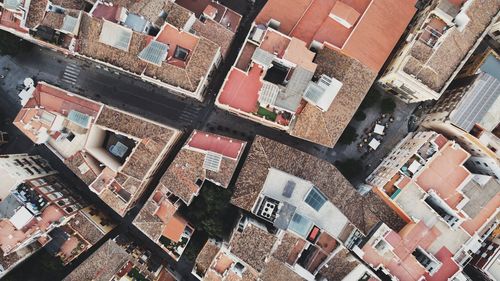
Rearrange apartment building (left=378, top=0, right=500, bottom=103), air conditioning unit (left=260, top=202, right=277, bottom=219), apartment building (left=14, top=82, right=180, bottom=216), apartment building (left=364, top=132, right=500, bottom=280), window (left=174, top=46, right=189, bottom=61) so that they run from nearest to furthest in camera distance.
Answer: apartment building (left=378, top=0, right=500, bottom=103) < window (left=174, top=46, right=189, bottom=61) < apartment building (left=364, top=132, right=500, bottom=280) < air conditioning unit (left=260, top=202, right=277, bottom=219) < apartment building (left=14, top=82, right=180, bottom=216)

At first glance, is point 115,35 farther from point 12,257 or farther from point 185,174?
point 12,257

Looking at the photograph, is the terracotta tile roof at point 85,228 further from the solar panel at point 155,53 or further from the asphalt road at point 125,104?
the solar panel at point 155,53

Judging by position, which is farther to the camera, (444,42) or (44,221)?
(44,221)

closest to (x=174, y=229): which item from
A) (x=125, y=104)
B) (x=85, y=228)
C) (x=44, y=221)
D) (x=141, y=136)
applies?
(x=85, y=228)

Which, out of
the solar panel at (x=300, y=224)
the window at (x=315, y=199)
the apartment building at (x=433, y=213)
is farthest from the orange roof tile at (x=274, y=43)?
the apartment building at (x=433, y=213)

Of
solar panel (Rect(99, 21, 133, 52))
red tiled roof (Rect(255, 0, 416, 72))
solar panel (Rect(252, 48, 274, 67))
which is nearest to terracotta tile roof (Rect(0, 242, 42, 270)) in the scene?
solar panel (Rect(99, 21, 133, 52))

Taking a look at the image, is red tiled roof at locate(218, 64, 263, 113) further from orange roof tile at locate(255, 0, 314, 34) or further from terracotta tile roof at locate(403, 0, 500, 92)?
terracotta tile roof at locate(403, 0, 500, 92)
